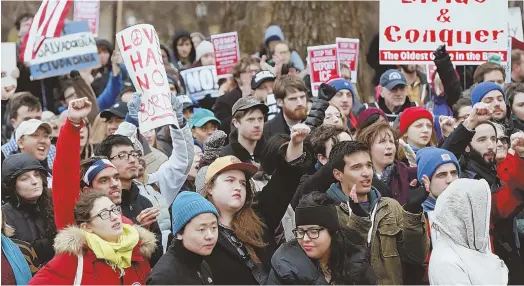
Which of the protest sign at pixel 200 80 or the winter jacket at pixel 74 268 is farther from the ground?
the protest sign at pixel 200 80

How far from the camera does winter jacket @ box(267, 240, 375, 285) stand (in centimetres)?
785

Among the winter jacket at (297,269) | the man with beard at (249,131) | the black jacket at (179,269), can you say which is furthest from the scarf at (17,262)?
the man with beard at (249,131)

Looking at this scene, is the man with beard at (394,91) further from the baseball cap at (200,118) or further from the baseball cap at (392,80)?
the baseball cap at (200,118)

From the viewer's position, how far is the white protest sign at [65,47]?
1374cm

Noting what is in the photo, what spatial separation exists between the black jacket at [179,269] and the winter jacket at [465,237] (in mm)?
1410

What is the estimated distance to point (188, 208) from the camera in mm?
8055

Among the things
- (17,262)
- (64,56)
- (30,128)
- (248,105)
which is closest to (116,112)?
(30,128)

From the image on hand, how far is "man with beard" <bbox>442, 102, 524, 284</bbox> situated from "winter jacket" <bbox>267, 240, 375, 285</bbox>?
1762 millimetres

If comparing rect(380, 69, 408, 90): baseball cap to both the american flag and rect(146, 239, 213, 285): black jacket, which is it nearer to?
the american flag

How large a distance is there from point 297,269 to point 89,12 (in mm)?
8020

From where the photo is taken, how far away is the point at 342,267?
8.06m

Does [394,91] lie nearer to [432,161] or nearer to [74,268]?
[432,161]

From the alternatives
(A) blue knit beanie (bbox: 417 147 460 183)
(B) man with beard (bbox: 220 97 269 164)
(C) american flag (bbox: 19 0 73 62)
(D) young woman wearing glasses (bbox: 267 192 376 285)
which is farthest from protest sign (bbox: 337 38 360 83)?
(D) young woman wearing glasses (bbox: 267 192 376 285)

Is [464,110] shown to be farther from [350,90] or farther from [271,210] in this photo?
[271,210]
